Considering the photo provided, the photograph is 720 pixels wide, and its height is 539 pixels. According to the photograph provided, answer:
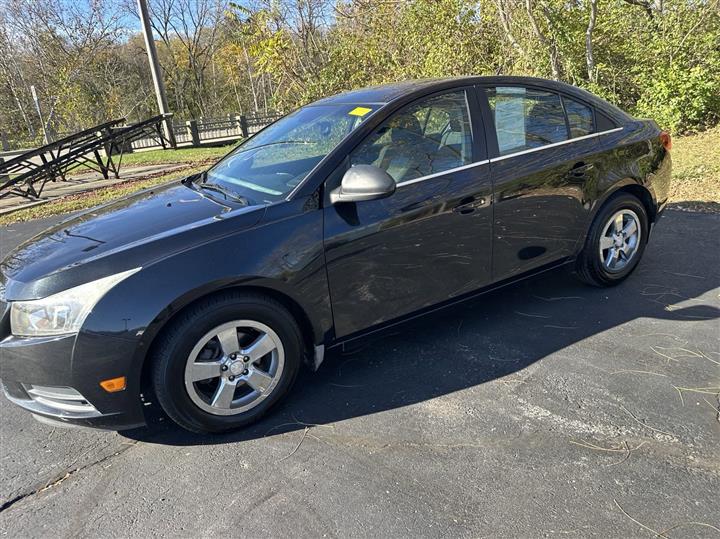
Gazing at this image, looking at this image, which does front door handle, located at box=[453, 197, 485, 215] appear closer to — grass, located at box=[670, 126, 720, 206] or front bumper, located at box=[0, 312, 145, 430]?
front bumper, located at box=[0, 312, 145, 430]

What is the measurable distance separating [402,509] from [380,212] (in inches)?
59.3

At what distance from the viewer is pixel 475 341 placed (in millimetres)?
3496

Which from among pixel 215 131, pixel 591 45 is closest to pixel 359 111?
pixel 591 45

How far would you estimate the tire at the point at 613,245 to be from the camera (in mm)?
3936

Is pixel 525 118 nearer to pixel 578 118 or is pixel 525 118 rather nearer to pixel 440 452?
pixel 578 118

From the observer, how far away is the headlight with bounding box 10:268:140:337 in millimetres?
2322

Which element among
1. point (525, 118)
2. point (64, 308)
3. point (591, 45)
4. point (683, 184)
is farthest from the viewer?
point (591, 45)

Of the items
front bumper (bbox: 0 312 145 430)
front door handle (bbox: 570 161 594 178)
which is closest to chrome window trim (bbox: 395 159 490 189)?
front door handle (bbox: 570 161 594 178)

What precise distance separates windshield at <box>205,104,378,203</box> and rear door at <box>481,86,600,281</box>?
936 mm

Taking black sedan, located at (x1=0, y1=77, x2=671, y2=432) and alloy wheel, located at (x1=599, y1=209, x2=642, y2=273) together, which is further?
alloy wheel, located at (x1=599, y1=209, x2=642, y2=273)

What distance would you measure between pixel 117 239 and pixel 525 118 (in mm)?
2683

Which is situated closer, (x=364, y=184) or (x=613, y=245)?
(x=364, y=184)

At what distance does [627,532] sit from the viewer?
2006 mm

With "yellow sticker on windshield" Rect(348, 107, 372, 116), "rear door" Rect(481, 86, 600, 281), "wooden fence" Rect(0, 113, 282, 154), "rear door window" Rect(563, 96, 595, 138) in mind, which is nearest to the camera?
"yellow sticker on windshield" Rect(348, 107, 372, 116)
